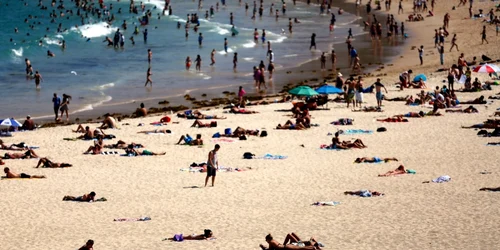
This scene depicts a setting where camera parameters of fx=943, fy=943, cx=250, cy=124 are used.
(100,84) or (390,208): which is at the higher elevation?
(390,208)

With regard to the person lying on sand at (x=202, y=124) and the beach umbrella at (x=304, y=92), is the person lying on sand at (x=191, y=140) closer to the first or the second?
the person lying on sand at (x=202, y=124)

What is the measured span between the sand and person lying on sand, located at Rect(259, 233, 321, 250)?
791 mm

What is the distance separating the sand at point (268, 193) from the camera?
15734mm

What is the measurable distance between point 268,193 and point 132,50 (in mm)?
36304

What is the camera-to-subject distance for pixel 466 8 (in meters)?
65.1

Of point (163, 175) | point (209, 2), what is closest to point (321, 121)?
point (163, 175)

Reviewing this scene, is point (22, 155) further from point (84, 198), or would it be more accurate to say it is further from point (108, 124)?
point (84, 198)

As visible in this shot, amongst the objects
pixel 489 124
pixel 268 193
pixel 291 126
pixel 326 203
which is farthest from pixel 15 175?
pixel 489 124

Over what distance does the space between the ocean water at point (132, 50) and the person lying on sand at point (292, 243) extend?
20090 millimetres

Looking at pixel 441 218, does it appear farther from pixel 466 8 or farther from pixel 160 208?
pixel 466 8

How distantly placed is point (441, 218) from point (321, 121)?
42.4ft

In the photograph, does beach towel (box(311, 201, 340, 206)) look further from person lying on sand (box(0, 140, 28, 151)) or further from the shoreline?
the shoreline

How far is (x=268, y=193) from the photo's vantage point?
19.4 meters

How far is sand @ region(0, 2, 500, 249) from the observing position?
619 inches
